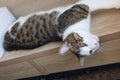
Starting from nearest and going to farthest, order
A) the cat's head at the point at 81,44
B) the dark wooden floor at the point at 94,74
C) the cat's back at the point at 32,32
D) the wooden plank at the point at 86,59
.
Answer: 1. the cat's head at the point at 81,44
2. the wooden plank at the point at 86,59
3. the cat's back at the point at 32,32
4. the dark wooden floor at the point at 94,74

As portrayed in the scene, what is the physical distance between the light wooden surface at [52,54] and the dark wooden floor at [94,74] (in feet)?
0.43

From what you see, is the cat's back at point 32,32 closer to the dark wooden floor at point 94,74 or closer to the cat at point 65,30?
the cat at point 65,30

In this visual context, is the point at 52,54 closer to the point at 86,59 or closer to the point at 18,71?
the point at 86,59

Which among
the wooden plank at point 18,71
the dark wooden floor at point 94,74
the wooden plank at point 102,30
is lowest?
the dark wooden floor at point 94,74

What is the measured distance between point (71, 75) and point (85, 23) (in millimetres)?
524

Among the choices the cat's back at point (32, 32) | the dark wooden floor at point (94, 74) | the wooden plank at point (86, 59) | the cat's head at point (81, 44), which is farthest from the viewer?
the dark wooden floor at point (94, 74)

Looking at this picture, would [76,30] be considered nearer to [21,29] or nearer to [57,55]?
[57,55]

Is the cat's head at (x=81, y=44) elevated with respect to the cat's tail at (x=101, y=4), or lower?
lower

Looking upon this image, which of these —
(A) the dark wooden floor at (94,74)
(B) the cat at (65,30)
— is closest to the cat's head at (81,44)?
(B) the cat at (65,30)

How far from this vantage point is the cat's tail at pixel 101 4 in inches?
44.9

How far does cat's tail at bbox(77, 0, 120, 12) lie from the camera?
1.14 metres

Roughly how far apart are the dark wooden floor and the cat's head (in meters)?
0.38

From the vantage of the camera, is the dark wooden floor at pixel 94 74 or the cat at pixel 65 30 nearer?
the cat at pixel 65 30

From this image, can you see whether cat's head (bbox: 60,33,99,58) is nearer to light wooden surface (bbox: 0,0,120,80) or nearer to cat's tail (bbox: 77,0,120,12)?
light wooden surface (bbox: 0,0,120,80)
